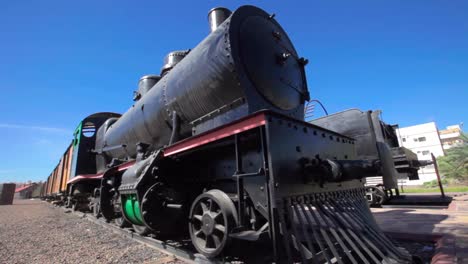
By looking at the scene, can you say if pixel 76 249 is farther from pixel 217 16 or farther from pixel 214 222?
pixel 217 16

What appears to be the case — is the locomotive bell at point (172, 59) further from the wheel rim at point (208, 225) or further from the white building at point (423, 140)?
the white building at point (423, 140)

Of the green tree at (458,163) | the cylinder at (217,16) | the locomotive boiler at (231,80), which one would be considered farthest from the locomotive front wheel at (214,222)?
the green tree at (458,163)

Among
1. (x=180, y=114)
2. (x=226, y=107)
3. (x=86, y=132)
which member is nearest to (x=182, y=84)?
(x=180, y=114)

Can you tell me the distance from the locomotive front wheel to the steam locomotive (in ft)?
0.04

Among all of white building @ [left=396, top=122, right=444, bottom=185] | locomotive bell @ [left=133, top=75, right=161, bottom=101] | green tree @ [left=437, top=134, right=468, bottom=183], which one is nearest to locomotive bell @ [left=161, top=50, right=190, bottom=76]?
locomotive bell @ [left=133, top=75, right=161, bottom=101]

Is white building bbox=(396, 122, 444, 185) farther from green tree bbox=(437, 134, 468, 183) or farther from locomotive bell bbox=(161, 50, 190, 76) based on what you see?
locomotive bell bbox=(161, 50, 190, 76)

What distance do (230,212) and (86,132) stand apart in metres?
9.69

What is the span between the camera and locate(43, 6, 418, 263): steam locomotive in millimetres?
2451

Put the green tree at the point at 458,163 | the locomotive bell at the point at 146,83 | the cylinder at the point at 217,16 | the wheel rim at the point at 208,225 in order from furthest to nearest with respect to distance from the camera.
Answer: the green tree at the point at 458,163 → the locomotive bell at the point at 146,83 → the cylinder at the point at 217,16 → the wheel rim at the point at 208,225

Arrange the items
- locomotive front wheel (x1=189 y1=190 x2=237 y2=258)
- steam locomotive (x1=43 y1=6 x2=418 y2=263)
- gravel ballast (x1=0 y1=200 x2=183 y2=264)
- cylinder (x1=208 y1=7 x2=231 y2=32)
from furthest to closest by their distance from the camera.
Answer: cylinder (x1=208 y1=7 x2=231 y2=32), gravel ballast (x1=0 y1=200 x2=183 y2=264), locomotive front wheel (x1=189 y1=190 x2=237 y2=258), steam locomotive (x1=43 y1=6 x2=418 y2=263)

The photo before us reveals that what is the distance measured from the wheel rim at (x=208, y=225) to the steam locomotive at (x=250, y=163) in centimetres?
1

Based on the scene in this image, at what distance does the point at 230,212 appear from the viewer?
278 cm

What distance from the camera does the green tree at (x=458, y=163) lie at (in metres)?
19.4

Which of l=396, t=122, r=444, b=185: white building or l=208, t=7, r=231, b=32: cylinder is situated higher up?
l=396, t=122, r=444, b=185: white building
